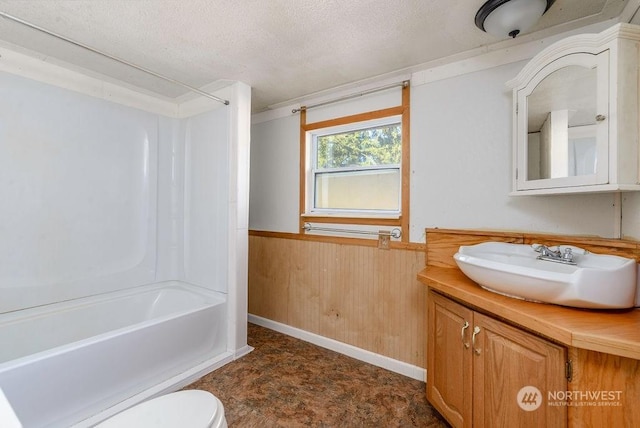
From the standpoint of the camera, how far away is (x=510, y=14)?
1.33 metres

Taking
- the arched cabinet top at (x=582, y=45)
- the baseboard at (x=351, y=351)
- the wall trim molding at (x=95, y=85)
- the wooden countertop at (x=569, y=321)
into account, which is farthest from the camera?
the baseboard at (x=351, y=351)

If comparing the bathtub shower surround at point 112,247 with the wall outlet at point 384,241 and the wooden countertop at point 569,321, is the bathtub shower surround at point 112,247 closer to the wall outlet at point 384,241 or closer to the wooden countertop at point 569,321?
the wall outlet at point 384,241

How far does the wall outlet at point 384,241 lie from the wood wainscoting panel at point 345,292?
0.04m

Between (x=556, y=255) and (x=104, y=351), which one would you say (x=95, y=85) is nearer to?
(x=104, y=351)

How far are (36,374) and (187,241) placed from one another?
1.43m

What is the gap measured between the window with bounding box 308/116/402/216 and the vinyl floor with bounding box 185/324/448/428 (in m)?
1.22

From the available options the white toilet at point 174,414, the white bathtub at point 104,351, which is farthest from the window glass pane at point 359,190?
the white toilet at point 174,414

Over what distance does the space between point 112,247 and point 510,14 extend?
3138 millimetres

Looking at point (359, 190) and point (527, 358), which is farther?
point (359, 190)

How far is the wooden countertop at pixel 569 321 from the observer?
81 cm

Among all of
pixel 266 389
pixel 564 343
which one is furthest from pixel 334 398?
pixel 564 343

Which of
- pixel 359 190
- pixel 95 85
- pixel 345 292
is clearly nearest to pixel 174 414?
pixel 345 292

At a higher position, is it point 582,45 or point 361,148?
point 582,45
